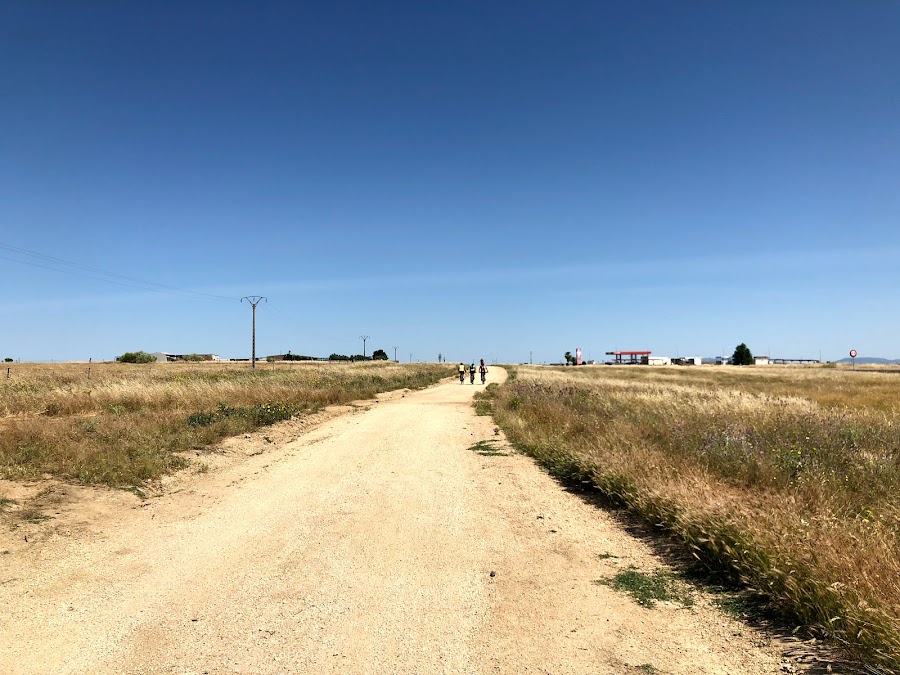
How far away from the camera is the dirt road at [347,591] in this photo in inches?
153

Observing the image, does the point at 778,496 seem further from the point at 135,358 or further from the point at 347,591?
the point at 135,358

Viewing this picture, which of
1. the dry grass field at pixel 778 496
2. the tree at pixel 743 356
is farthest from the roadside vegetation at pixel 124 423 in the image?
the tree at pixel 743 356

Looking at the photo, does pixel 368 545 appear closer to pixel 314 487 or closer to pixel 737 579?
pixel 314 487

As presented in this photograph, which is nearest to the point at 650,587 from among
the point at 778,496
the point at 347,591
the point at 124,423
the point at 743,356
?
the point at 778,496

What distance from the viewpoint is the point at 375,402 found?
26531 mm

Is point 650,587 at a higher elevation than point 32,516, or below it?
below

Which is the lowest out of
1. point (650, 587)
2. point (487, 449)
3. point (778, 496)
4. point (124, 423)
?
point (650, 587)

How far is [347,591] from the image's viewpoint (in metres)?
5.02

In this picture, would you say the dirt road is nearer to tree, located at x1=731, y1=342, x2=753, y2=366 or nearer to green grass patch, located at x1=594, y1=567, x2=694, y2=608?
green grass patch, located at x1=594, y1=567, x2=694, y2=608

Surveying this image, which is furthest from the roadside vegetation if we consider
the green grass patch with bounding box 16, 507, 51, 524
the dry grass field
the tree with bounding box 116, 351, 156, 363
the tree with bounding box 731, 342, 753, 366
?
the tree with bounding box 731, 342, 753, 366

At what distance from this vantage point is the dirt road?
390cm

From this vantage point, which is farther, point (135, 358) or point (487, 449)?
point (135, 358)

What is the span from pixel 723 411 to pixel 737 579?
38.8ft

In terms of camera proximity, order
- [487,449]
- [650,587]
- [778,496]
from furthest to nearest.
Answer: [487,449]
[778,496]
[650,587]
